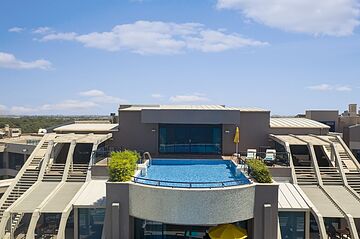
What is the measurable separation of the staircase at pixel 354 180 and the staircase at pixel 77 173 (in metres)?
16.9

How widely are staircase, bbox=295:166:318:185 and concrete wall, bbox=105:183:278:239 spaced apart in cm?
602

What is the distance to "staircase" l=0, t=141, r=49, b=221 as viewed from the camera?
21.2m

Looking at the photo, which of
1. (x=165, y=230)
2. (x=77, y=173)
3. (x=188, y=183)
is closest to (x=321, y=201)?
(x=188, y=183)

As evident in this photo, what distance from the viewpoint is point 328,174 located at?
23531 mm

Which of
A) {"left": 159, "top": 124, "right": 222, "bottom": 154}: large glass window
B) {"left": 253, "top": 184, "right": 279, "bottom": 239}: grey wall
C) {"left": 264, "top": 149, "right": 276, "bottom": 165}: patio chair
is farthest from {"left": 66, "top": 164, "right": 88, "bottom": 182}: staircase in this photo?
{"left": 264, "top": 149, "right": 276, "bottom": 165}: patio chair

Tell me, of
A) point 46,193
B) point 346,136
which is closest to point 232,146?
point 346,136

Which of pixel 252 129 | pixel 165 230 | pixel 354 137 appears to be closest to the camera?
pixel 165 230

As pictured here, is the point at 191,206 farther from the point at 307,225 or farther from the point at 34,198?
the point at 34,198

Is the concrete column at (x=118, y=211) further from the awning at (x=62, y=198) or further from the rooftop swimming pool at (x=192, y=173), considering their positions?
the awning at (x=62, y=198)

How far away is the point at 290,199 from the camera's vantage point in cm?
1989

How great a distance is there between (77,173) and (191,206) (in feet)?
33.3

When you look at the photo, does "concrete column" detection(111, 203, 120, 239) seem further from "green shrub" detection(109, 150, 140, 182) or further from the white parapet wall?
"green shrub" detection(109, 150, 140, 182)

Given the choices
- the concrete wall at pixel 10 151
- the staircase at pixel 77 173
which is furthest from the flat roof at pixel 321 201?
the concrete wall at pixel 10 151

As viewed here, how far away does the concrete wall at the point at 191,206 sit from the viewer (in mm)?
16594
